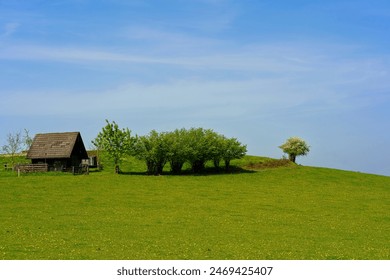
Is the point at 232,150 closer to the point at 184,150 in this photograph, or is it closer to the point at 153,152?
the point at 184,150

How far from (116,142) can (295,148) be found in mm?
35236

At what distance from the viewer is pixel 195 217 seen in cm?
4053

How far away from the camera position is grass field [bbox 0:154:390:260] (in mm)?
25609

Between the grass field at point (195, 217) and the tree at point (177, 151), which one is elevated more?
the tree at point (177, 151)

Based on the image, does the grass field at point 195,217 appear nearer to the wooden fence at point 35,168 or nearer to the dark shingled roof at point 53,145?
the wooden fence at point 35,168

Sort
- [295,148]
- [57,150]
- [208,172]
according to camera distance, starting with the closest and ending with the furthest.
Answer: [208,172]
[57,150]
[295,148]

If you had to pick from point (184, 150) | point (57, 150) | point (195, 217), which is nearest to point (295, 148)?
point (184, 150)

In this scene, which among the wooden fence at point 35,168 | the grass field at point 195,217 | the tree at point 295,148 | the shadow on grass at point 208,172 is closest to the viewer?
the grass field at point 195,217

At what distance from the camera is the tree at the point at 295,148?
98750 mm

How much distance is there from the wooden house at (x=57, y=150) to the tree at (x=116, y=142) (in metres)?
5.48

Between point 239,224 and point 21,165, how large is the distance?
53.4 m

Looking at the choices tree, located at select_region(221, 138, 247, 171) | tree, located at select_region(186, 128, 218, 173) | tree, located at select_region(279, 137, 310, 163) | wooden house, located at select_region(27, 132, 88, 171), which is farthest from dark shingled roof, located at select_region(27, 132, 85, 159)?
tree, located at select_region(279, 137, 310, 163)

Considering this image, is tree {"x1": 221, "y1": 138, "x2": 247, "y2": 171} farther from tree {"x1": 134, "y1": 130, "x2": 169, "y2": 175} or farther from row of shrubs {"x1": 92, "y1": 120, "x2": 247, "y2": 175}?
tree {"x1": 134, "y1": 130, "x2": 169, "y2": 175}

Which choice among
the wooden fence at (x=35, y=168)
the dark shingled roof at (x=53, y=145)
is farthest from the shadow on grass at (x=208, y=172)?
the dark shingled roof at (x=53, y=145)
